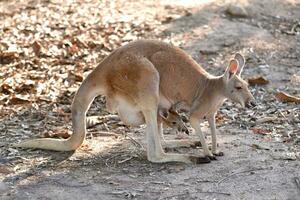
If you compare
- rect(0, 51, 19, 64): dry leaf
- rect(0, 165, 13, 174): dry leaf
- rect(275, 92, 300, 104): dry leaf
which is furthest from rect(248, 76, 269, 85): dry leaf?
rect(0, 165, 13, 174): dry leaf

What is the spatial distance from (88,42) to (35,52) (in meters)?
0.73

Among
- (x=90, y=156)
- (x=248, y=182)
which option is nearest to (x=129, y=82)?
(x=90, y=156)

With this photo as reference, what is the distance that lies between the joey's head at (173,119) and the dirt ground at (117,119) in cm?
26

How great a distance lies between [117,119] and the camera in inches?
265

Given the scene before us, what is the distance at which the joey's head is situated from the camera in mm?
5773

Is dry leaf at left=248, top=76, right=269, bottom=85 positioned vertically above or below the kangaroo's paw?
below

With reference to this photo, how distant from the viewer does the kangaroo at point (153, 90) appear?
5.51 m

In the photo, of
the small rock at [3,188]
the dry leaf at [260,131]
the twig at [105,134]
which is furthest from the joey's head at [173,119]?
the small rock at [3,188]

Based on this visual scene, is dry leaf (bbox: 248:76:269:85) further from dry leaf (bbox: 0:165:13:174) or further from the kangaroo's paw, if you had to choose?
dry leaf (bbox: 0:165:13:174)

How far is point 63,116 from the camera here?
22.5ft

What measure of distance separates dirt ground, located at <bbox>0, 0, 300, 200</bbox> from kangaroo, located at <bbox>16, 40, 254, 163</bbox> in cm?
14

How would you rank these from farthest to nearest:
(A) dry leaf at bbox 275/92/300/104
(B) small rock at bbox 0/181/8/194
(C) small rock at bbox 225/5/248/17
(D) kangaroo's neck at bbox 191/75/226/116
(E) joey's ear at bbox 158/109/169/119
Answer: (C) small rock at bbox 225/5/248/17, (A) dry leaf at bbox 275/92/300/104, (E) joey's ear at bbox 158/109/169/119, (D) kangaroo's neck at bbox 191/75/226/116, (B) small rock at bbox 0/181/8/194

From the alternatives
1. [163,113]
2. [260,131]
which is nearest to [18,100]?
[163,113]

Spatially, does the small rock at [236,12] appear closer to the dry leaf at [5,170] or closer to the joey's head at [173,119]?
the joey's head at [173,119]
